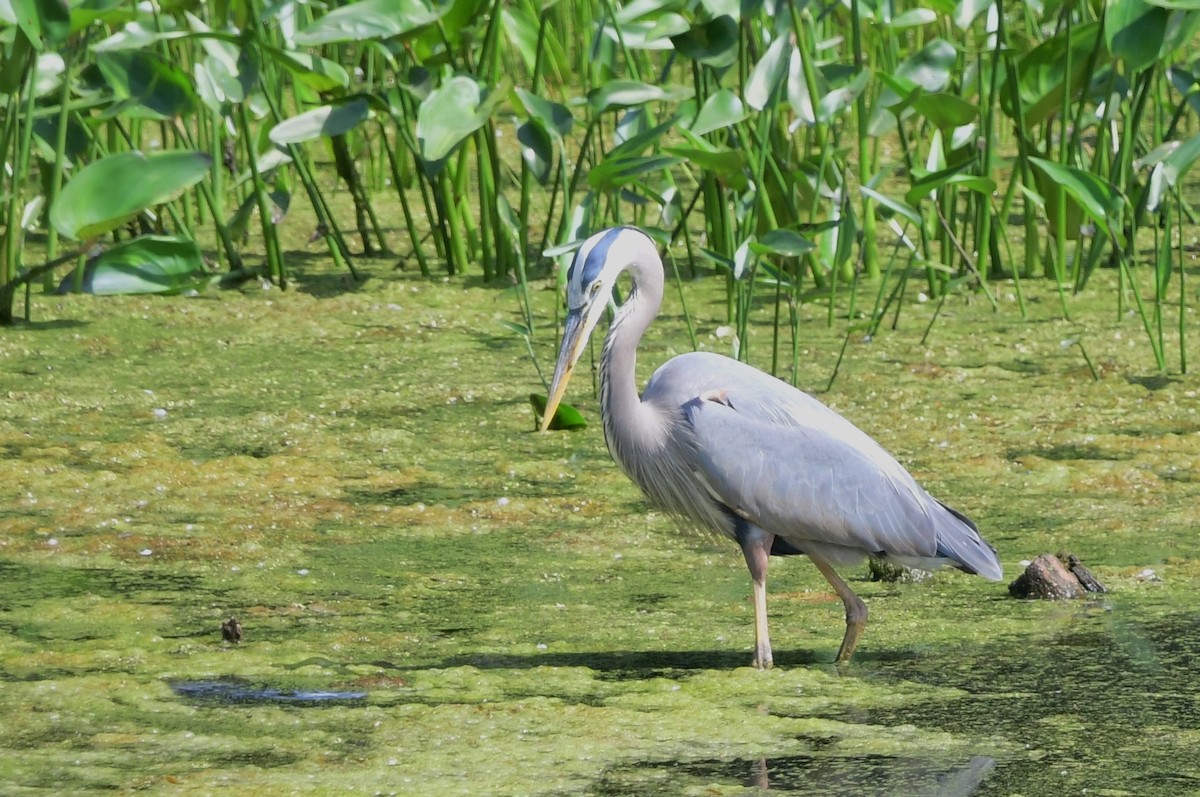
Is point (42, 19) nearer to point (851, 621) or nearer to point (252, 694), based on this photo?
point (252, 694)

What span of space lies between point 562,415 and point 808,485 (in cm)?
130

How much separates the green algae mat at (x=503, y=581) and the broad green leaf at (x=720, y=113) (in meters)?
0.79

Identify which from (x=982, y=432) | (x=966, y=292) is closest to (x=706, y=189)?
(x=966, y=292)

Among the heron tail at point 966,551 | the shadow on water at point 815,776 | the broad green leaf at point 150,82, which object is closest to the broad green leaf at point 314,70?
the broad green leaf at point 150,82

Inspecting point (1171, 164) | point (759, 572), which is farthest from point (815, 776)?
point (1171, 164)

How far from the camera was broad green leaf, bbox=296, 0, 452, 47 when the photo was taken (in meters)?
4.25

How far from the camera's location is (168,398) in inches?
169

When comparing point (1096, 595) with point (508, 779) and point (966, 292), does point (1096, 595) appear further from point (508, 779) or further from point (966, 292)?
point (966, 292)

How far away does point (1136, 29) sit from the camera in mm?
4215

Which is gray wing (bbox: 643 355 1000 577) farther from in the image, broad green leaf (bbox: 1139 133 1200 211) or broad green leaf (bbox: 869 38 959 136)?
broad green leaf (bbox: 869 38 959 136)

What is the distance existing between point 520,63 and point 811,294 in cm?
439

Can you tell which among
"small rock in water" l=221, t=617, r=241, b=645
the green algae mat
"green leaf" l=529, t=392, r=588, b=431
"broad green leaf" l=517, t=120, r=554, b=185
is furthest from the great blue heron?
"broad green leaf" l=517, t=120, r=554, b=185

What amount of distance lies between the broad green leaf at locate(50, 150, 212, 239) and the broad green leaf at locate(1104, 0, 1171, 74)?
7.44ft

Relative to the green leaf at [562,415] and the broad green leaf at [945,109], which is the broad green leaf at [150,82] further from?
the broad green leaf at [945,109]
